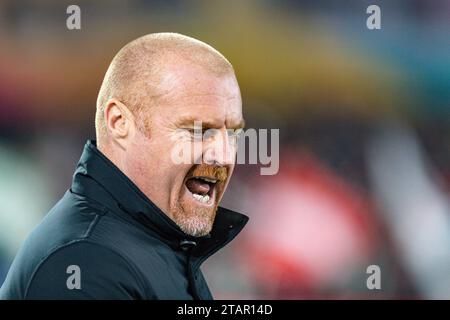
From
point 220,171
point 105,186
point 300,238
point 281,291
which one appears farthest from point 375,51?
point 105,186

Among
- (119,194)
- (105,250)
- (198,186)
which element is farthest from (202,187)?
(105,250)

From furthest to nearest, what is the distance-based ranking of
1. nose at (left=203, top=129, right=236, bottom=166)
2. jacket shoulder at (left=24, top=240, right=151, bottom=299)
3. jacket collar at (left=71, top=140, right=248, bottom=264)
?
nose at (left=203, top=129, right=236, bottom=166) → jacket collar at (left=71, top=140, right=248, bottom=264) → jacket shoulder at (left=24, top=240, right=151, bottom=299)

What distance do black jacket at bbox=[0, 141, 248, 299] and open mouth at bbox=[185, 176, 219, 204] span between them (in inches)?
4.3

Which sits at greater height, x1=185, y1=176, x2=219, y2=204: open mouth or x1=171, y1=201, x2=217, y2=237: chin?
x1=185, y1=176, x2=219, y2=204: open mouth

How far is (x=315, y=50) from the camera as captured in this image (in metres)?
3.28

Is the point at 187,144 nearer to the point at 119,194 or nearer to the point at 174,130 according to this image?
the point at 174,130

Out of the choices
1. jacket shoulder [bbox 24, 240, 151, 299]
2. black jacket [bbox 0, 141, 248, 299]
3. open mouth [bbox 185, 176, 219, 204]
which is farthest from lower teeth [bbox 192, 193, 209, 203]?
jacket shoulder [bbox 24, 240, 151, 299]

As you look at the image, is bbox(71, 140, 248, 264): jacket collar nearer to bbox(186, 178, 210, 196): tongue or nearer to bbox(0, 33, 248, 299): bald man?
bbox(0, 33, 248, 299): bald man

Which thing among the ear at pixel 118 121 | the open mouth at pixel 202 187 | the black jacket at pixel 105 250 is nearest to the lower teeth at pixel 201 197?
the open mouth at pixel 202 187

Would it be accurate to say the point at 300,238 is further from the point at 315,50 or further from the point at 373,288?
the point at 315,50

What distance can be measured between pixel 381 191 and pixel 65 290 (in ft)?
6.19

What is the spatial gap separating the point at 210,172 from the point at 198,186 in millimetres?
52

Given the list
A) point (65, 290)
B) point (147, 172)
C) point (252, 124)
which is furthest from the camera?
point (252, 124)

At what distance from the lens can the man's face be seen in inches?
72.2
